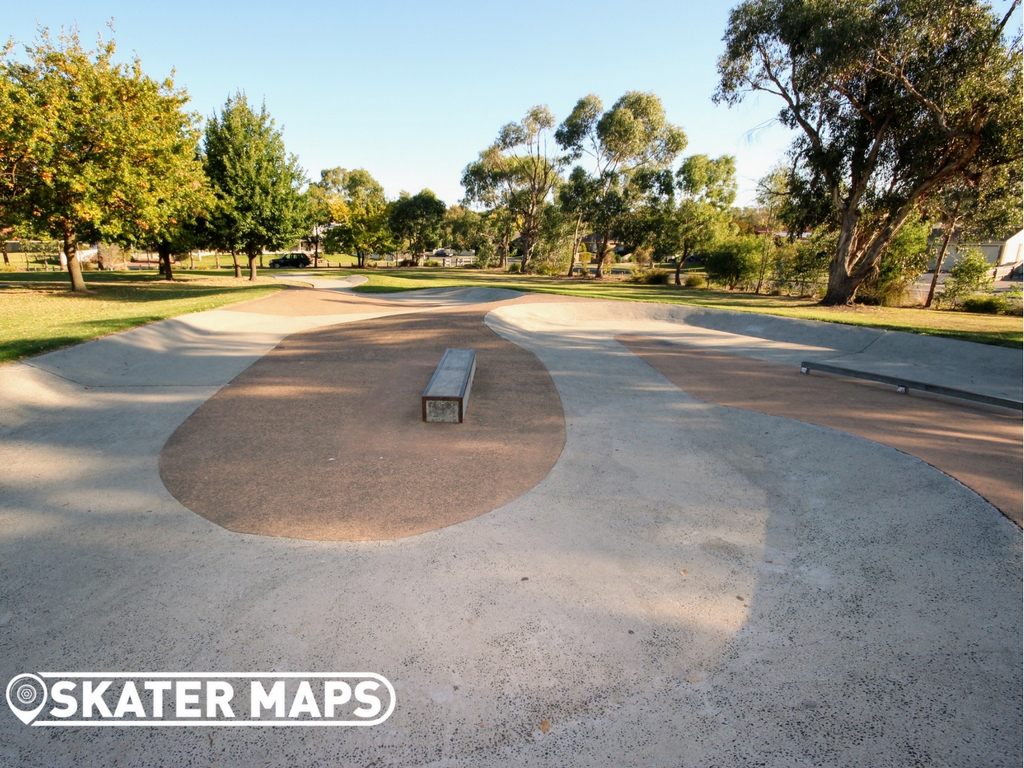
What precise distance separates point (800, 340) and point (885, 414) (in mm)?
7688

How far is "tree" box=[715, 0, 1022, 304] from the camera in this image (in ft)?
52.2

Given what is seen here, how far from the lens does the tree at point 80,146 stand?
15938 mm

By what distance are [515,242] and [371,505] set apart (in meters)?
78.0

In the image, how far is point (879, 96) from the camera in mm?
19266

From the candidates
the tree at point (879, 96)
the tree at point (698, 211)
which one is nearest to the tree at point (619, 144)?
the tree at point (698, 211)

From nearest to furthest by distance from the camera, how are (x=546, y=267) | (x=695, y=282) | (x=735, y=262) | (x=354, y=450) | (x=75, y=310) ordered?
1. (x=354, y=450)
2. (x=75, y=310)
3. (x=735, y=262)
4. (x=695, y=282)
5. (x=546, y=267)

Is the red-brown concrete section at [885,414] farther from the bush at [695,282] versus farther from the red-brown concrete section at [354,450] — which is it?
the bush at [695,282]

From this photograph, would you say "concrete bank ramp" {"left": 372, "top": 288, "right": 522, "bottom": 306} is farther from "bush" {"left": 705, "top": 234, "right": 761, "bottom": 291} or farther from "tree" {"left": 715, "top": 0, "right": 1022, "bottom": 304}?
"bush" {"left": 705, "top": 234, "right": 761, "bottom": 291}

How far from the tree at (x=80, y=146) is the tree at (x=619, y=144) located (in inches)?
1155

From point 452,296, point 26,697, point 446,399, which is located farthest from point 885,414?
point 452,296

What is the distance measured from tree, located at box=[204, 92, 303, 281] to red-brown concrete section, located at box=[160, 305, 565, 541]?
1890cm

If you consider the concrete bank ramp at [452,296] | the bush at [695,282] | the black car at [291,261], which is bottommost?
the concrete bank ramp at [452,296]

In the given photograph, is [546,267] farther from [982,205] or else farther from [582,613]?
[582,613]

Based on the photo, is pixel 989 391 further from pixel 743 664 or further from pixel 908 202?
pixel 908 202
